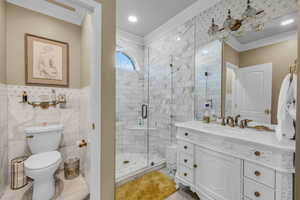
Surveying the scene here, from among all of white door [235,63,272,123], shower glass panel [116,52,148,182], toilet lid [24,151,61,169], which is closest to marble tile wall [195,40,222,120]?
white door [235,63,272,123]

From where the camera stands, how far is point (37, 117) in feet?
6.38

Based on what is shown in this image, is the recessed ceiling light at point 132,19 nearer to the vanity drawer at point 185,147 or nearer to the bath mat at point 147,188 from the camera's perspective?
the vanity drawer at point 185,147

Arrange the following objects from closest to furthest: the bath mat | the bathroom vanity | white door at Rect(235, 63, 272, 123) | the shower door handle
→ the bathroom vanity, white door at Rect(235, 63, 272, 123), the bath mat, the shower door handle

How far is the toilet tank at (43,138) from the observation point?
1.77 meters

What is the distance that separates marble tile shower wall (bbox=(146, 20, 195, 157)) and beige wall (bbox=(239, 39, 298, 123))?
0.89 metres

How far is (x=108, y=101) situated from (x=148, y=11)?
1.87 meters

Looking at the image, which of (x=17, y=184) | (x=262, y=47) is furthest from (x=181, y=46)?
(x=17, y=184)

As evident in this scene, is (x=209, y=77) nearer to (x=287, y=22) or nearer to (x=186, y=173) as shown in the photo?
(x=287, y=22)

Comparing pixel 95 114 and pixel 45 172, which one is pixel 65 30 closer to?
pixel 95 114

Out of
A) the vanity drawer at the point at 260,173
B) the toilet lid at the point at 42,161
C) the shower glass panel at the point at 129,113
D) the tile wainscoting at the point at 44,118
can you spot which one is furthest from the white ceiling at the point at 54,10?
the vanity drawer at the point at 260,173

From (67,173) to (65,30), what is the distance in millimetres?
2308

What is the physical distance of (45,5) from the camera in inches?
76.4

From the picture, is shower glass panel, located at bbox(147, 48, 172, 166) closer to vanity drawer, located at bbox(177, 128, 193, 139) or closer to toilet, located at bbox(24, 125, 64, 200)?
vanity drawer, located at bbox(177, 128, 193, 139)

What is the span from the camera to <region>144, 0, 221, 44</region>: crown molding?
1.89 metres
